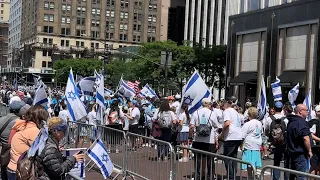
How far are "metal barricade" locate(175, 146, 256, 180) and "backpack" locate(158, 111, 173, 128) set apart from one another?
450 centimetres

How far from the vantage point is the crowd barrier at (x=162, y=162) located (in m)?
7.35

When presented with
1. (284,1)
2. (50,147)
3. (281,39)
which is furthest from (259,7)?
(50,147)

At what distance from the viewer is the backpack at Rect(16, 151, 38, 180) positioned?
5.52 metres

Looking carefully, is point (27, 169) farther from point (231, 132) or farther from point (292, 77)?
point (292, 77)

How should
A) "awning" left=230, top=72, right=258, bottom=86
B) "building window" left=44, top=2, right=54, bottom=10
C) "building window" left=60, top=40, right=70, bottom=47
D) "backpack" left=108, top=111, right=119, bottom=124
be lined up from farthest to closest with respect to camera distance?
"building window" left=60, top=40, right=70, bottom=47, "building window" left=44, top=2, right=54, bottom=10, "awning" left=230, top=72, right=258, bottom=86, "backpack" left=108, top=111, right=119, bottom=124

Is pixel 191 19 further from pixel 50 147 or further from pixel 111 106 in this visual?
pixel 50 147

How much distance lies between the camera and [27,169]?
553 cm

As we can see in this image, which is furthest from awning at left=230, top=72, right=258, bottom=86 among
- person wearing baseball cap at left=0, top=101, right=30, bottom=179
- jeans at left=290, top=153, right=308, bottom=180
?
person wearing baseball cap at left=0, top=101, right=30, bottom=179

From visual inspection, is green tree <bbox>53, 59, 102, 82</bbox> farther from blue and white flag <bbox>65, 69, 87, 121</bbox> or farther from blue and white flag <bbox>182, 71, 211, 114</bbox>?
blue and white flag <bbox>182, 71, 211, 114</bbox>

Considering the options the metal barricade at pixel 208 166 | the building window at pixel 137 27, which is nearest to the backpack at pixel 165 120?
the metal barricade at pixel 208 166

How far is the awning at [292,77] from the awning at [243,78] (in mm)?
3269

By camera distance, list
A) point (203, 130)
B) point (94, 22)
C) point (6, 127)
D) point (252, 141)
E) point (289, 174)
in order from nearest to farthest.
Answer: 1. point (289, 174)
2. point (6, 127)
3. point (252, 141)
4. point (203, 130)
5. point (94, 22)

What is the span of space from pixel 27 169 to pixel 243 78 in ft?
115

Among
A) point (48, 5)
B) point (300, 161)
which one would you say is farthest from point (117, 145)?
point (48, 5)
